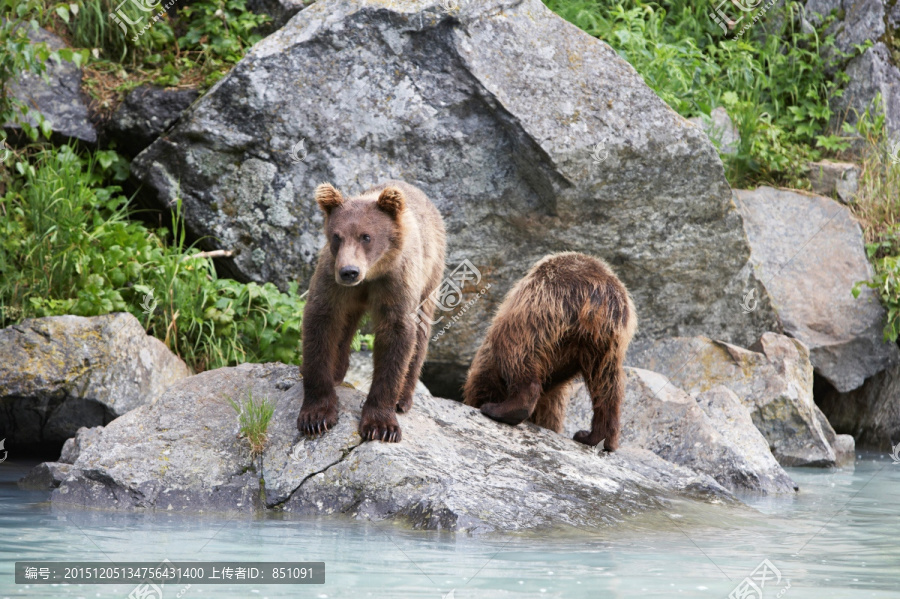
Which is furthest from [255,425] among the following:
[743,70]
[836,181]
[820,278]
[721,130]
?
[743,70]

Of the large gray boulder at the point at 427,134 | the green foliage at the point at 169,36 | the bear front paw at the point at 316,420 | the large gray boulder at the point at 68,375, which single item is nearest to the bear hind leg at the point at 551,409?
the bear front paw at the point at 316,420

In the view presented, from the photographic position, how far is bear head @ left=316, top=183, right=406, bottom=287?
15.6ft

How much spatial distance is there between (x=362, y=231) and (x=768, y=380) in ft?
14.9

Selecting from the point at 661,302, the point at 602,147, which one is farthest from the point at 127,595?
the point at 661,302

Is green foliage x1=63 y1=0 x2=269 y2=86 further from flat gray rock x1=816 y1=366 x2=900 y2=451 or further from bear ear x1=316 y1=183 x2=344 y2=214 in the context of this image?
flat gray rock x1=816 y1=366 x2=900 y2=451

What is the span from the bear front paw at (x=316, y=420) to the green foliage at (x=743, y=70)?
5968mm

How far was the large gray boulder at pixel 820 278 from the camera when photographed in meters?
9.20

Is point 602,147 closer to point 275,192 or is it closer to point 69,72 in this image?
point 275,192

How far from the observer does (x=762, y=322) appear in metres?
8.84

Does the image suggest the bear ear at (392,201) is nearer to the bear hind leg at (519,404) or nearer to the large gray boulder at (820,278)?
the bear hind leg at (519,404)

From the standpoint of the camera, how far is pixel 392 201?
508 cm

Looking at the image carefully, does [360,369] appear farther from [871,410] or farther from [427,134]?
[871,410]

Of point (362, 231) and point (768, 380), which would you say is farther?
point (768, 380)

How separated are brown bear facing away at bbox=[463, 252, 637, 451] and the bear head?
105 cm
